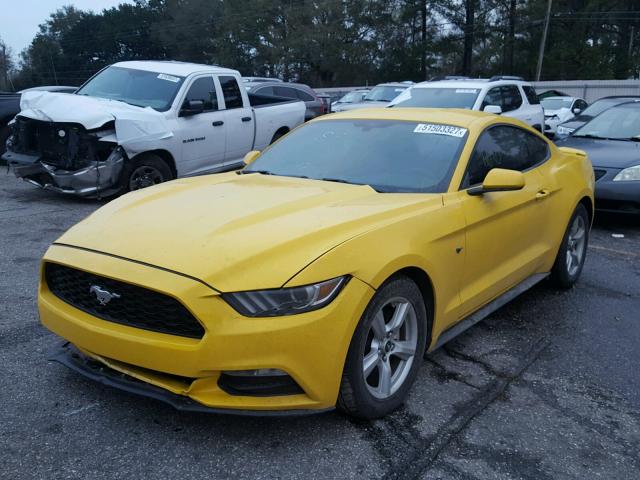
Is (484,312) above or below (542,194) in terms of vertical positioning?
below

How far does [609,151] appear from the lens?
787cm

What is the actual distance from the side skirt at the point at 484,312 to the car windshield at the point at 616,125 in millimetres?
4706

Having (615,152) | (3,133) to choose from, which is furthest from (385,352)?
(3,133)

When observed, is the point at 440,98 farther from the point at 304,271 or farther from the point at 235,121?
the point at 304,271

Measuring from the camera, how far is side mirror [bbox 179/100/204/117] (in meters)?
8.47

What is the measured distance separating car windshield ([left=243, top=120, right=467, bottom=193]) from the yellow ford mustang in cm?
1

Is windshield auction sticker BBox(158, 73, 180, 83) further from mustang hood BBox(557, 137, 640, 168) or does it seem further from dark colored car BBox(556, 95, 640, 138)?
dark colored car BBox(556, 95, 640, 138)

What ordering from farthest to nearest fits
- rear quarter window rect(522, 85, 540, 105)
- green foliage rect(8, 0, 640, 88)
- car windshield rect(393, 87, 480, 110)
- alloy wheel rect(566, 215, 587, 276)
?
green foliage rect(8, 0, 640, 88) → rear quarter window rect(522, 85, 540, 105) → car windshield rect(393, 87, 480, 110) → alloy wheel rect(566, 215, 587, 276)

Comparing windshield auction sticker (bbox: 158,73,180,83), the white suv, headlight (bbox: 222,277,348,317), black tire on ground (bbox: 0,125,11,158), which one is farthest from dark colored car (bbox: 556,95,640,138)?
black tire on ground (bbox: 0,125,11,158)

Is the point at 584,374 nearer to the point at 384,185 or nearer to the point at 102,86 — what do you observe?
the point at 384,185

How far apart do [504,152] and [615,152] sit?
428 centimetres

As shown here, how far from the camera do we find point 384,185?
148 inches

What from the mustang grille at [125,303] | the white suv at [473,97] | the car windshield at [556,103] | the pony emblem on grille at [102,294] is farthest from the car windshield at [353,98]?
the pony emblem on grille at [102,294]

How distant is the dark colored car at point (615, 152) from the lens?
23.8 feet
